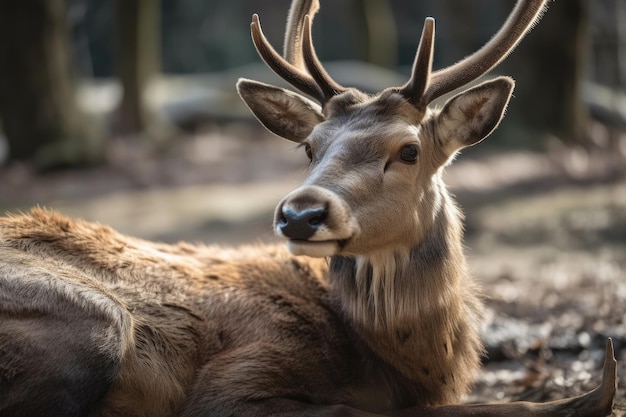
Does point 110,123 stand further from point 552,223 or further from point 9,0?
point 552,223

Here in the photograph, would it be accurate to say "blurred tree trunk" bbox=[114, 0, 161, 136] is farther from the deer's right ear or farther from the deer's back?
the deer's back

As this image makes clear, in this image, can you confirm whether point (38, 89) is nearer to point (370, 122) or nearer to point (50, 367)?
point (370, 122)

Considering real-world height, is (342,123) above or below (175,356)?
above

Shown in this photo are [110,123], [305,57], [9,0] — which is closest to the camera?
[305,57]

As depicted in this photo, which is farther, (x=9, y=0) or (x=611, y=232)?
(x=9, y=0)

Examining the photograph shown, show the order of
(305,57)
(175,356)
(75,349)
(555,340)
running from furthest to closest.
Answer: (555,340), (305,57), (175,356), (75,349)

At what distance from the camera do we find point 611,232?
11.6 m

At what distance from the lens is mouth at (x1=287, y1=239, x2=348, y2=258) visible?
4566 millimetres

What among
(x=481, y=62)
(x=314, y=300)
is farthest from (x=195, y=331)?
(x=481, y=62)

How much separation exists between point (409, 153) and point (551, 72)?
12.1 meters

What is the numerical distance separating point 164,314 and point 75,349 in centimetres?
72

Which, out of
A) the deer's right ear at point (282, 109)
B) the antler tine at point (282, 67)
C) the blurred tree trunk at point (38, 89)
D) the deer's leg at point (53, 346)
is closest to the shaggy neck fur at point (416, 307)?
the deer's right ear at point (282, 109)

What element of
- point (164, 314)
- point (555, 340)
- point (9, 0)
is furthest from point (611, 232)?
point (9, 0)

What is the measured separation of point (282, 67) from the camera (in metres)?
5.68
